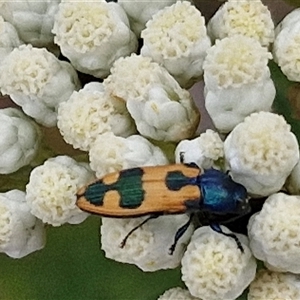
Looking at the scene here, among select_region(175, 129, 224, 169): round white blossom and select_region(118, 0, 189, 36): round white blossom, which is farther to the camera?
select_region(118, 0, 189, 36): round white blossom

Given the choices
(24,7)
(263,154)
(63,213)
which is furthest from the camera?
(24,7)

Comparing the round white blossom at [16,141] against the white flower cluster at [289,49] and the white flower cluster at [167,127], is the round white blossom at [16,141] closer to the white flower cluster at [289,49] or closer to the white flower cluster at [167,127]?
the white flower cluster at [167,127]

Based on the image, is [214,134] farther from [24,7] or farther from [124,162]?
[24,7]

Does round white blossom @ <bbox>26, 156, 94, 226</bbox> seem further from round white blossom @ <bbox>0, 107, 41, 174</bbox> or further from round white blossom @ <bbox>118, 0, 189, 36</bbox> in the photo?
round white blossom @ <bbox>118, 0, 189, 36</bbox>

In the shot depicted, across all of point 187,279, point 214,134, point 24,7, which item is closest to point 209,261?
point 187,279

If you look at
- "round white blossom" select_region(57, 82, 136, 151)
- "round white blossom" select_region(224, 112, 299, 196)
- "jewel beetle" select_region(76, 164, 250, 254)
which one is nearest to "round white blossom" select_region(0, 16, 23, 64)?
"round white blossom" select_region(57, 82, 136, 151)

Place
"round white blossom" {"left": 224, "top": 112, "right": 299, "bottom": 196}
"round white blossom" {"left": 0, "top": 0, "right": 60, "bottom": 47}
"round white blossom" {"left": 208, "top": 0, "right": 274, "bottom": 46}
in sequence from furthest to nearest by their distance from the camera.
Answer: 1. "round white blossom" {"left": 0, "top": 0, "right": 60, "bottom": 47}
2. "round white blossom" {"left": 208, "top": 0, "right": 274, "bottom": 46}
3. "round white blossom" {"left": 224, "top": 112, "right": 299, "bottom": 196}
